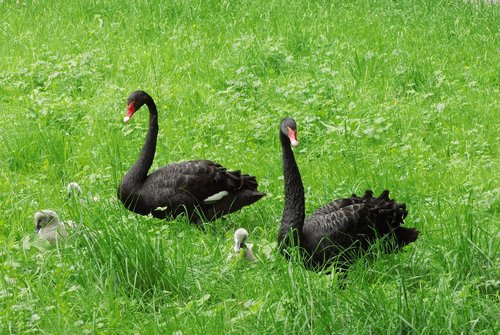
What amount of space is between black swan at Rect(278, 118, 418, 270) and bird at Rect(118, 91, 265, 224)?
745 mm

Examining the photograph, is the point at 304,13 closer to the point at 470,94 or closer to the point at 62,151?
the point at 470,94

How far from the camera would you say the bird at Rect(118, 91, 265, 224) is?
251 inches

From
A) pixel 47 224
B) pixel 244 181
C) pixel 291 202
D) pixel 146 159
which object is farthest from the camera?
pixel 146 159

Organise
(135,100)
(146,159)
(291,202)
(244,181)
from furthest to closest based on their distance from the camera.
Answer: (135,100) < (146,159) < (244,181) < (291,202)

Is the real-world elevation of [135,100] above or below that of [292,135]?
below

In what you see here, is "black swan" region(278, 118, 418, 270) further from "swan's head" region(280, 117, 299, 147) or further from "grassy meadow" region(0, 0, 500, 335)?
"grassy meadow" region(0, 0, 500, 335)

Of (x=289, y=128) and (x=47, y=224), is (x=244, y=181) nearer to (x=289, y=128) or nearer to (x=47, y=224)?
(x=289, y=128)

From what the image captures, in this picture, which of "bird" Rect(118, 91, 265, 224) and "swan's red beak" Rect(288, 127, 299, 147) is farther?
"bird" Rect(118, 91, 265, 224)

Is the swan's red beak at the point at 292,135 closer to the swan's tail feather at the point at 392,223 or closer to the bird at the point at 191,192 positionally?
the swan's tail feather at the point at 392,223

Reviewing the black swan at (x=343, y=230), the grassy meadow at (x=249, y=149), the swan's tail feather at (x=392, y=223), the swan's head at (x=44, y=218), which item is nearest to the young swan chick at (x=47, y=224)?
the swan's head at (x=44, y=218)

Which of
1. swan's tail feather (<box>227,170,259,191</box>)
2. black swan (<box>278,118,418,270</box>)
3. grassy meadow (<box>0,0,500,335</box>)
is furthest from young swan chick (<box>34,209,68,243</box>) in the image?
black swan (<box>278,118,418,270</box>)

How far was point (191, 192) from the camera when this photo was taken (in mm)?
6445

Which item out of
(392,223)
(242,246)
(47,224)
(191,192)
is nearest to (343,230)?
(392,223)

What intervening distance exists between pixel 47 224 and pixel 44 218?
0.13 feet
